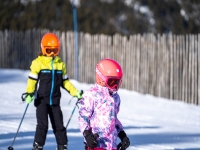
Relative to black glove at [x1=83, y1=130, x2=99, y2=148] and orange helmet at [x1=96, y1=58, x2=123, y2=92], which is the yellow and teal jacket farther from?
black glove at [x1=83, y1=130, x2=99, y2=148]

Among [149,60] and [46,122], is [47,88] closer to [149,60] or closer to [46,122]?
[46,122]

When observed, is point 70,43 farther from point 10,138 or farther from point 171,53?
point 10,138

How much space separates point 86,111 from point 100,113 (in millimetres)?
139

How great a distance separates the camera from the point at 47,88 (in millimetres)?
7301

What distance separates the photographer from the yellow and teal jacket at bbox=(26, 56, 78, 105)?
726 centimetres

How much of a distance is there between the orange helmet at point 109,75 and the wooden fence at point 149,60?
882cm

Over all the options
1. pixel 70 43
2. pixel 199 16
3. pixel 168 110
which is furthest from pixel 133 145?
pixel 199 16

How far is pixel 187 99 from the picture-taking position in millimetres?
14438

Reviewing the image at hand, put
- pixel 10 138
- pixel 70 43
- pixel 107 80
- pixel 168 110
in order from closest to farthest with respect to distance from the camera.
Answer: pixel 107 80 → pixel 10 138 → pixel 168 110 → pixel 70 43

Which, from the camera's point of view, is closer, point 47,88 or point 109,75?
point 109,75

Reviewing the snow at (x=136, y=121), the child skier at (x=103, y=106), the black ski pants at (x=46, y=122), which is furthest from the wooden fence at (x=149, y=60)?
the child skier at (x=103, y=106)

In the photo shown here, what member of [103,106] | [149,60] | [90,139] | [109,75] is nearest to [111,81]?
[109,75]

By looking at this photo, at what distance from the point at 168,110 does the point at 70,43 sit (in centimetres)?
508

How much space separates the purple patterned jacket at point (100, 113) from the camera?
540 cm
